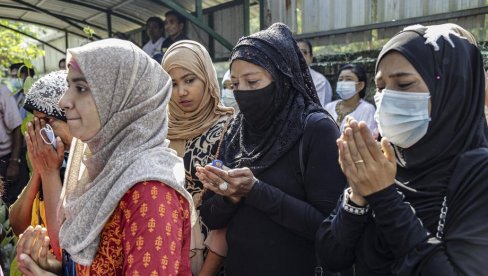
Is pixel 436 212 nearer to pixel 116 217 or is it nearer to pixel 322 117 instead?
pixel 322 117

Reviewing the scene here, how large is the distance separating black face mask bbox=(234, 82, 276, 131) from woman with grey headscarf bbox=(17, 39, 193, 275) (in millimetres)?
520

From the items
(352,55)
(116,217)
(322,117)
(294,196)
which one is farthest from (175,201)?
(352,55)

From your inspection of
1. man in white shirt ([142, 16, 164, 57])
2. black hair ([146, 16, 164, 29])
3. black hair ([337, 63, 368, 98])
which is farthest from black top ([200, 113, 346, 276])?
black hair ([146, 16, 164, 29])

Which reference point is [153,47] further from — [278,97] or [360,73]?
[278,97]

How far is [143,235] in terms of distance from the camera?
1356 millimetres

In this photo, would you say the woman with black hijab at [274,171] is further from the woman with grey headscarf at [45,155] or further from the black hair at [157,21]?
the black hair at [157,21]

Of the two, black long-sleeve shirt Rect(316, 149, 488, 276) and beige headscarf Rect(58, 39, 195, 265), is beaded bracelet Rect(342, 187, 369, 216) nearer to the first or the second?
black long-sleeve shirt Rect(316, 149, 488, 276)

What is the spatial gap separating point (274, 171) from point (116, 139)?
2.45 ft

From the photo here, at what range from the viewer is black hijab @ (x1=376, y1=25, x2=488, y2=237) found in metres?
1.48

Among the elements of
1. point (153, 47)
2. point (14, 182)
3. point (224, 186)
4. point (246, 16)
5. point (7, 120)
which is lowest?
point (14, 182)

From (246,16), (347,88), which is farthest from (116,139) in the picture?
(246,16)

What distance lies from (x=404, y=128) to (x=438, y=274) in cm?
46

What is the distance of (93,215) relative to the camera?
150 cm

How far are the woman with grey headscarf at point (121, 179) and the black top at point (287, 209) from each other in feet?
1.56
